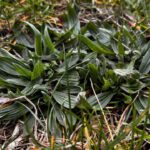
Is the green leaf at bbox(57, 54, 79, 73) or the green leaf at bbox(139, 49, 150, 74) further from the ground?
the green leaf at bbox(57, 54, 79, 73)

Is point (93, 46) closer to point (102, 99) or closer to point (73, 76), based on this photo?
point (73, 76)

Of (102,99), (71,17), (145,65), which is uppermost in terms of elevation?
(71,17)

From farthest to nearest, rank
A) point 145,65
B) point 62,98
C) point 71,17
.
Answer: point 71,17
point 145,65
point 62,98


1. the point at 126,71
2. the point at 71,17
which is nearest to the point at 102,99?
the point at 126,71

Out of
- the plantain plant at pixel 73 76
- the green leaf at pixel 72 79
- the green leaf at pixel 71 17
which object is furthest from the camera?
the green leaf at pixel 71 17

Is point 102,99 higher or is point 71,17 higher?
point 71,17

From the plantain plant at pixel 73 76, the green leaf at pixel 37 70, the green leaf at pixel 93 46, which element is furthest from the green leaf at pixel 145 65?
the green leaf at pixel 37 70

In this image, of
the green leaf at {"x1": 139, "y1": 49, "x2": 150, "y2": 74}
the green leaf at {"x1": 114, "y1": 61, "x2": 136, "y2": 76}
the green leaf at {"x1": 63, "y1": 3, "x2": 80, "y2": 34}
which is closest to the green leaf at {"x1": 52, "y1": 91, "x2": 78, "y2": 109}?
the green leaf at {"x1": 114, "y1": 61, "x2": 136, "y2": 76}

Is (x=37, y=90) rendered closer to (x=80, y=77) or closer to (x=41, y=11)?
(x=80, y=77)

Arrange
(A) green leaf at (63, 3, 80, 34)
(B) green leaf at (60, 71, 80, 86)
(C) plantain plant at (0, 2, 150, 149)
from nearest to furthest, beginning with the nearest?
(C) plantain plant at (0, 2, 150, 149) < (B) green leaf at (60, 71, 80, 86) < (A) green leaf at (63, 3, 80, 34)

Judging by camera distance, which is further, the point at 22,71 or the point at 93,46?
the point at 93,46

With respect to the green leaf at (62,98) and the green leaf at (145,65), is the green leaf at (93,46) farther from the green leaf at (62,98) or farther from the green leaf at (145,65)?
the green leaf at (62,98)

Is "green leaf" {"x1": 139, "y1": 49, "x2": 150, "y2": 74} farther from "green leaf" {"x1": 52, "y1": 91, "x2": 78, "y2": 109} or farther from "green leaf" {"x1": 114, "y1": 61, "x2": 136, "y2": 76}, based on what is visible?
"green leaf" {"x1": 52, "y1": 91, "x2": 78, "y2": 109}

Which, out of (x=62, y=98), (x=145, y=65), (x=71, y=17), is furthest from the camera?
(x=71, y=17)
